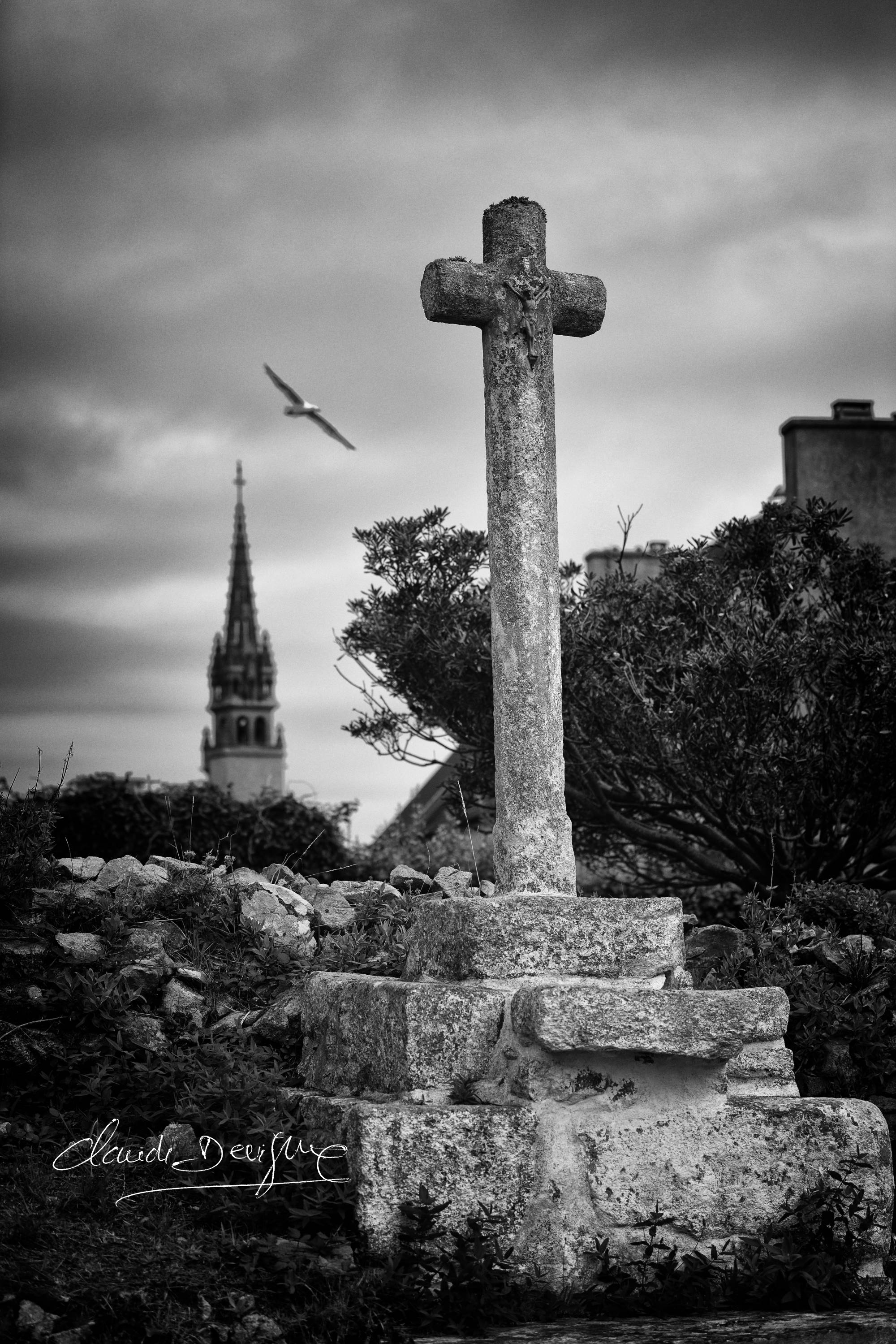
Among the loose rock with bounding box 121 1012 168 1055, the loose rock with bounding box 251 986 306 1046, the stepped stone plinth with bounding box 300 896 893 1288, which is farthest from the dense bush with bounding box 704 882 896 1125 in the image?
the loose rock with bounding box 121 1012 168 1055

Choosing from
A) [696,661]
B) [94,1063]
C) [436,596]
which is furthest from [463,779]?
[94,1063]

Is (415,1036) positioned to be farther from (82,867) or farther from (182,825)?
(182,825)

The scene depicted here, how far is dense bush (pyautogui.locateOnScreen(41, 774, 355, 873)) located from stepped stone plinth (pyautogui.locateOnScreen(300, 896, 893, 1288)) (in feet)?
23.9

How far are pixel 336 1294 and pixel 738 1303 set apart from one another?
1.30 m

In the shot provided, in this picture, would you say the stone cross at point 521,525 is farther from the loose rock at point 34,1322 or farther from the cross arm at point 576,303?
the loose rock at point 34,1322

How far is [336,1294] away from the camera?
157 inches

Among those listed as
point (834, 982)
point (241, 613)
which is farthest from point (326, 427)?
point (241, 613)

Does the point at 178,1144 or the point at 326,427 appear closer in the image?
the point at 178,1144

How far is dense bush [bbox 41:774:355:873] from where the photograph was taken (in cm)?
1217

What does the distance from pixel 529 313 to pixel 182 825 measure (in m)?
7.67

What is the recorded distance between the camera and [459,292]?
17.9 ft

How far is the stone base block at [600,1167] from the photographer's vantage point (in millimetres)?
4332

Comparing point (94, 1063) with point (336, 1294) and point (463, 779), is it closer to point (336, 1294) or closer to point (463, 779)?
point (336, 1294)

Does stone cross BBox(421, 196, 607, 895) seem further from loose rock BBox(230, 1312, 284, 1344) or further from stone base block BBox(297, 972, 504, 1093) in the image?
loose rock BBox(230, 1312, 284, 1344)
